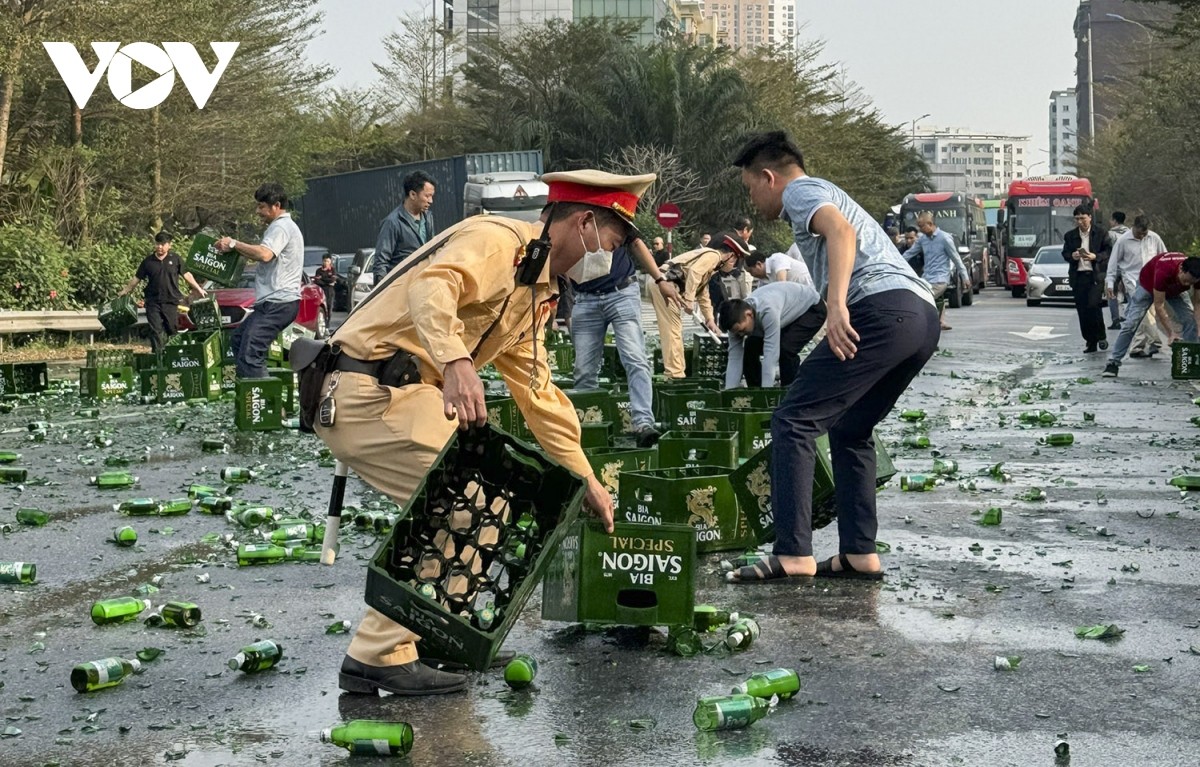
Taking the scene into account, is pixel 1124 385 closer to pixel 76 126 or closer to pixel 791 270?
pixel 791 270

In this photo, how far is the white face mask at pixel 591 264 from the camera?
524 centimetres

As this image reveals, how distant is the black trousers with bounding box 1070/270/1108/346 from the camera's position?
891 inches

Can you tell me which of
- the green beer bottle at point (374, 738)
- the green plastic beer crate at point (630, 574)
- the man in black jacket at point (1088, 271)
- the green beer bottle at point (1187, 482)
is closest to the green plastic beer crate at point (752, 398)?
the green beer bottle at point (1187, 482)

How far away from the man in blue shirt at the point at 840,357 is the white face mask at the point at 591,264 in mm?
1757

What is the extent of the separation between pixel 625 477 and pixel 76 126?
31.4 meters

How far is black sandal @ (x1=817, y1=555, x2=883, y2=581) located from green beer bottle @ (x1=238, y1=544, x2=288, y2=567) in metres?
2.65

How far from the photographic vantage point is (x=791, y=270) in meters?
15.8

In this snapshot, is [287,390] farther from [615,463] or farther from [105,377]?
[615,463]

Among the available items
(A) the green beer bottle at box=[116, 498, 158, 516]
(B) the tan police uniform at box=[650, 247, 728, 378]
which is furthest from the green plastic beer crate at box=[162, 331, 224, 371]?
(A) the green beer bottle at box=[116, 498, 158, 516]

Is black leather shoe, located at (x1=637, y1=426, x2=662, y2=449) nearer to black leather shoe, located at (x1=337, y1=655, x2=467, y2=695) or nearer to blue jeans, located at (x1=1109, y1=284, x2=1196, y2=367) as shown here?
black leather shoe, located at (x1=337, y1=655, x2=467, y2=695)

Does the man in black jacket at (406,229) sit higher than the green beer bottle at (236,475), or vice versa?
the man in black jacket at (406,229)

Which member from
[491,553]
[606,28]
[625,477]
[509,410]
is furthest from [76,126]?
[606,28]

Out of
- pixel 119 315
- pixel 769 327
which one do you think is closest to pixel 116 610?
pixel 769 327

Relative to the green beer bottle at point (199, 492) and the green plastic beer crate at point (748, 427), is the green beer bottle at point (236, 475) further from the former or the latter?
the green plastic beer crate at point (748, 427)
